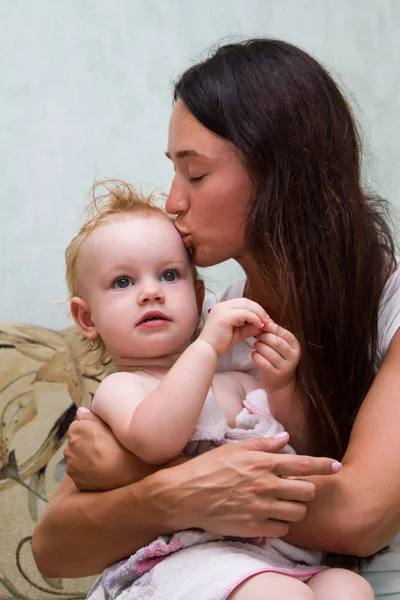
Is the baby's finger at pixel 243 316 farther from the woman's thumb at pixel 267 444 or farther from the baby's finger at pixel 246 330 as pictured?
the woman's thumb at pixel 267 444

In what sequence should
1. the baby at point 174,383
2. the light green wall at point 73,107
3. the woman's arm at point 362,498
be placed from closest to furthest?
the baby at point 174,383 → the woman's arm at point 362,498 → the light green wall at point 73,107

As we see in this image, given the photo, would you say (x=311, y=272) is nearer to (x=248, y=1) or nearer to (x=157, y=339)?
(x=157, y=339)

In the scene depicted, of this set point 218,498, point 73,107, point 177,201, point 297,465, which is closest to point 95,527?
point 218,498

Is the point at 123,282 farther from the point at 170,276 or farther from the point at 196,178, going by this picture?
the point at 196,178

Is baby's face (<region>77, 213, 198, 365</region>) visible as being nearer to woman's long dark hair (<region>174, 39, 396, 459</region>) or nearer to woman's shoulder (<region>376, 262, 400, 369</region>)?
woman's long dark hair (<region>174, 39, 396, 459</region>)

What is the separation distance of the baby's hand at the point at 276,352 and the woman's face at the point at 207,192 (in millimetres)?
240

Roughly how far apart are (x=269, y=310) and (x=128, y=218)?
346mm

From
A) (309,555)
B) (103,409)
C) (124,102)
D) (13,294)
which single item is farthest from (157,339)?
(124,102)

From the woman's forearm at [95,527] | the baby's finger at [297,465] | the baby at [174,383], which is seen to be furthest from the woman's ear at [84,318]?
the baby's finger at [297,465]

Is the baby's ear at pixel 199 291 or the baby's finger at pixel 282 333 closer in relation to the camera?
the baby's finger at pixel 282 333

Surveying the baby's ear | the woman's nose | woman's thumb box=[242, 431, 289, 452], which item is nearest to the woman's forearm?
woman's thumb box=[242, 431, 289, 452]

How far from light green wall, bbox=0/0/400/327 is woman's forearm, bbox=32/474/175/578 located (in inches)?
31.5

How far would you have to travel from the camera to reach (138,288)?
56.7 inches

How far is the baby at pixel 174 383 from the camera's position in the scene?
1.25m
